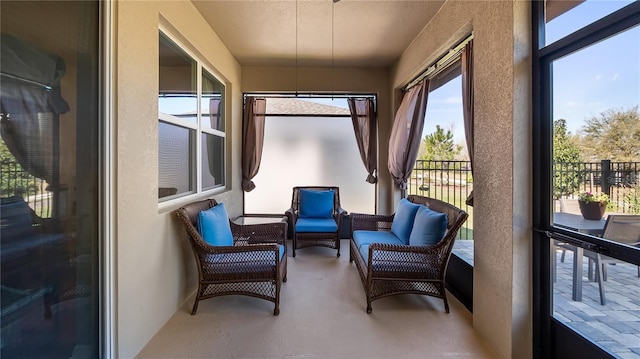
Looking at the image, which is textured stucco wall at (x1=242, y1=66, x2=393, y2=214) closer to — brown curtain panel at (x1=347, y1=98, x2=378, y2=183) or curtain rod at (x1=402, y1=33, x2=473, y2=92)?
brown curtain panel at (x1=347, y1=98, x2=378, y2=183)

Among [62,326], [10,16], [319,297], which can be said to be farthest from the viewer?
[319,297]

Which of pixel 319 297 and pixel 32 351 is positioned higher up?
pixel 32 351

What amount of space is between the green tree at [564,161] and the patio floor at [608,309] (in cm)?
38

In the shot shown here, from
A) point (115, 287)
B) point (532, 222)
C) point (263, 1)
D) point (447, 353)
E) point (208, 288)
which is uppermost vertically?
point (263, 1)

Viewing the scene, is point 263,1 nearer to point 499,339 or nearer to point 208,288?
point 208,288

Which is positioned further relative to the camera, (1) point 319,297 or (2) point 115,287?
(1) point 319,297

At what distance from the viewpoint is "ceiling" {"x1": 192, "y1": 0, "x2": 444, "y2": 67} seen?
265cm

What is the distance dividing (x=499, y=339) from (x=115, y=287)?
2.48m

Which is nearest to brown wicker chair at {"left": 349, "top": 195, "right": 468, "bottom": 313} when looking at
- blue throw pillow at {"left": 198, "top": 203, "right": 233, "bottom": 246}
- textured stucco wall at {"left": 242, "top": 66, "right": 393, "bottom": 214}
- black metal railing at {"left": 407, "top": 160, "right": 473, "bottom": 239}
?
black metal railing at {"left": 407, "top": 160, "right": 473, "bottom": 239}

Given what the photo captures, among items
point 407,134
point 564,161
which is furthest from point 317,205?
point 564,161

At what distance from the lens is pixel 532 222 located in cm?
166

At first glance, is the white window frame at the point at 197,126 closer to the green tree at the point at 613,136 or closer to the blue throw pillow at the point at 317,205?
the blue throw pillow at the point at 317,205

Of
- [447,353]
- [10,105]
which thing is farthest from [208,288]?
[447,353]

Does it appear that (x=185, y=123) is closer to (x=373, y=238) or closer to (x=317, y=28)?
(x=317, y=28)
